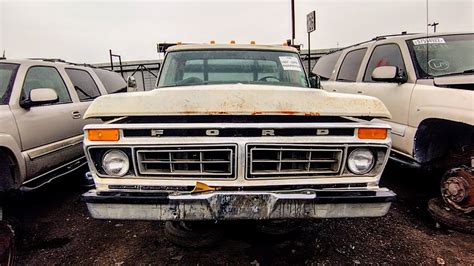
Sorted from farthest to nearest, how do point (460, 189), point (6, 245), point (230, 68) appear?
point (230, 68) < point (460, 189) < point (6, 245)

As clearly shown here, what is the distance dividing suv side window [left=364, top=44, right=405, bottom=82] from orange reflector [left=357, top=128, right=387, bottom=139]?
2512 millimetres

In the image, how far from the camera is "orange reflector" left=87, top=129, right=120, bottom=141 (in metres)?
2.43

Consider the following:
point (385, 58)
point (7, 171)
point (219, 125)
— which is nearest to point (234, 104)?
point (219, 125)

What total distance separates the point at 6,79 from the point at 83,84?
5.30 feet

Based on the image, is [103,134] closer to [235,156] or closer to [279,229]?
[235,156]

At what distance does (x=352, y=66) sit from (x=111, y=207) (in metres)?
5.06

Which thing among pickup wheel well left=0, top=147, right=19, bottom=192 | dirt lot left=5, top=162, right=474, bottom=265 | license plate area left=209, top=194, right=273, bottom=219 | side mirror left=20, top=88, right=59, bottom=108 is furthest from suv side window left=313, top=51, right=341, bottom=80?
pickup wheel well left=0, top=147, right=19, bottom=192

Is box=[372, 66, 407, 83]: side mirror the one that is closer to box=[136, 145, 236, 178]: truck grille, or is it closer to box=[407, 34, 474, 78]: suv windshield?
box=[407, 34, 474, 78]: suv windshield

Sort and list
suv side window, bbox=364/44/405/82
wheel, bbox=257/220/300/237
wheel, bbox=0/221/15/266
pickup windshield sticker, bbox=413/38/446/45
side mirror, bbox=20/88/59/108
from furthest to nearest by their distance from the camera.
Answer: suv side window, bbox=364/44/405/82 < pickup windshield sticker, bbox=413/38/446/45 < side mirror, bbox=20/88/59/108 < wheel, bbox=257/220/300/237 < wheel, bbox=0/221/15/266

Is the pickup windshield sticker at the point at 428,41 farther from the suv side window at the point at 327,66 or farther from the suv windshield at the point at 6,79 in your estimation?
the suv windshield at the point at 6,79

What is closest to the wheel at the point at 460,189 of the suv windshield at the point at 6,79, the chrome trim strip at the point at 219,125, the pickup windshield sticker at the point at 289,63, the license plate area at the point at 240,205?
the chrome trim strip at the point at 219,125

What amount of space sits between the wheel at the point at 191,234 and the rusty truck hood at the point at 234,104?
48.3 inches

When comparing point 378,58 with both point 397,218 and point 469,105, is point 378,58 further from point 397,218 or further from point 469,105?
point 397,218

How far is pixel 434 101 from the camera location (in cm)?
377
